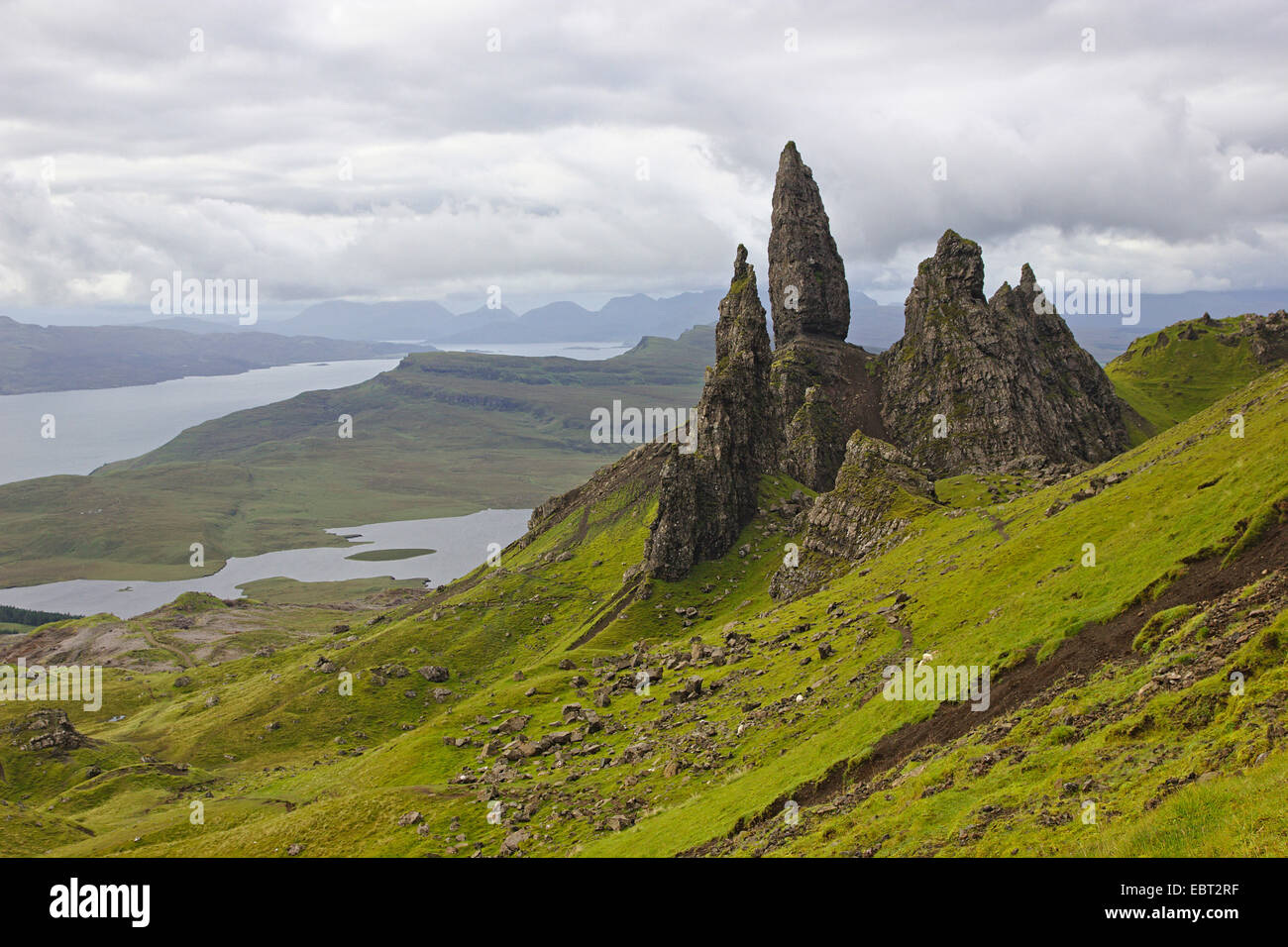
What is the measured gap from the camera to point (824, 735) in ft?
209

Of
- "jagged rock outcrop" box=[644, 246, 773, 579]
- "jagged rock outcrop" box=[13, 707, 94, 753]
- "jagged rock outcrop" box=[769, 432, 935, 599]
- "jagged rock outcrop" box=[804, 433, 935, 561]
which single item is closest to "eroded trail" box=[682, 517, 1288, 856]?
"jagged rock outcrop" box=[769, 432, 935, 599]

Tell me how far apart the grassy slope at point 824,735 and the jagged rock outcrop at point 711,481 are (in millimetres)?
8009

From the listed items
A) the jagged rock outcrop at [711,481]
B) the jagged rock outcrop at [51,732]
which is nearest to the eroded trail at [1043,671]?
the jagged rock outcrop at [711,481]

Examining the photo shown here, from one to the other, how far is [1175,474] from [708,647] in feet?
194

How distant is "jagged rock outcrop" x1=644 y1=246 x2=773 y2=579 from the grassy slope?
8.01m

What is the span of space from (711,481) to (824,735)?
122509mm

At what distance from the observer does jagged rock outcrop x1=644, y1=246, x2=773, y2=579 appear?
6939 inches

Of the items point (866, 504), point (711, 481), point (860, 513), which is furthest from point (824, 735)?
point (711, 481)

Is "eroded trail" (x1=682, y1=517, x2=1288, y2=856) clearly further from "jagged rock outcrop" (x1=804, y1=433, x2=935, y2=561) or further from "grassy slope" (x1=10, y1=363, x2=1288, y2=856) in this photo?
"jagged rock outcrop" (x1=804, y1=433, x2=935, y2=561)

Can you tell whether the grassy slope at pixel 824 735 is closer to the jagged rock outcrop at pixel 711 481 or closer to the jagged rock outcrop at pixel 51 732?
the jagged rock outcrop at pixel 51 732

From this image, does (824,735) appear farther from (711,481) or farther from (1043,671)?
(711,481)
